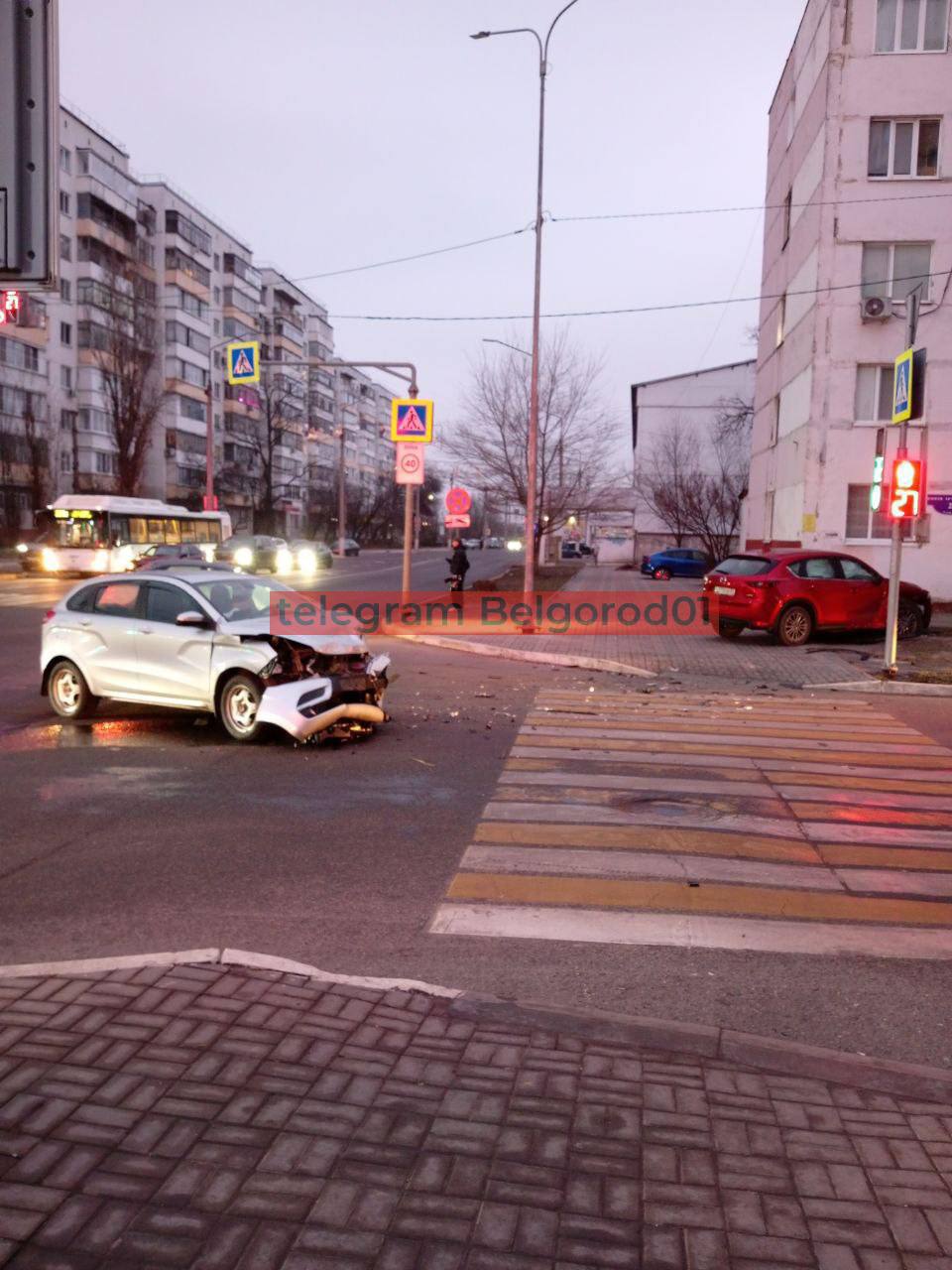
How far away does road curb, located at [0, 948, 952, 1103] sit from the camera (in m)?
3.72

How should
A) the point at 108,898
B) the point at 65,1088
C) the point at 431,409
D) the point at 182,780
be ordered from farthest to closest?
the point at 431,409, the point at 182,780, the point at 108,898, the point at 65,1088

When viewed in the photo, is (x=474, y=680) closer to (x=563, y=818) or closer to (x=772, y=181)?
(x=563, y=818)

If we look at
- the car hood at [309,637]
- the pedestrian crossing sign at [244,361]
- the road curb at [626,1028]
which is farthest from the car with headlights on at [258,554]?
the road curb at [626,1028]

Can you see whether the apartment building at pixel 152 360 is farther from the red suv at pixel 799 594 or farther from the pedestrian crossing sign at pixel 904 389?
→ the pedestrian crossing sign at pixel 904 389

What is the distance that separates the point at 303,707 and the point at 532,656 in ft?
27.3

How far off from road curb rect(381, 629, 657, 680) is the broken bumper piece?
6.85 m

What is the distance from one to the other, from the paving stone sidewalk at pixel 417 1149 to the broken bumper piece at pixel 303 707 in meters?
5.31

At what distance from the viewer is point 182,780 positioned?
324 inches

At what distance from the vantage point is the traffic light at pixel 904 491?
46.3ft

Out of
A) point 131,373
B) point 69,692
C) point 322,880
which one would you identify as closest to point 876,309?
point 69,692

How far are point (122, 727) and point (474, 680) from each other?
5.32m

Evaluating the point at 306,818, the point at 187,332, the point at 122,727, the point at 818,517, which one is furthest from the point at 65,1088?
the point at 187,332

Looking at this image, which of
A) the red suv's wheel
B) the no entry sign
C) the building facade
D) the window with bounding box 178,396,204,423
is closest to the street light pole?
the no entry sign

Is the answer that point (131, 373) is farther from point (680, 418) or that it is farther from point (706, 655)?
point (706, 655)
